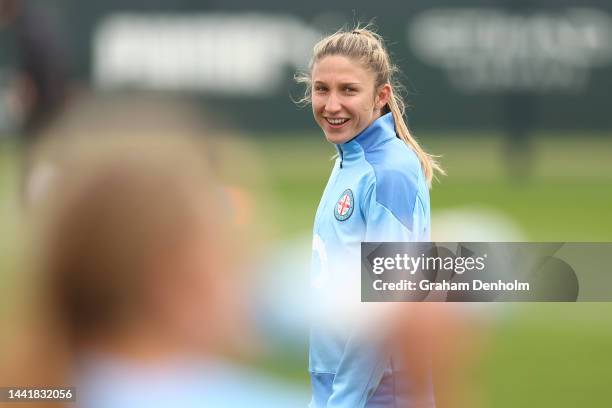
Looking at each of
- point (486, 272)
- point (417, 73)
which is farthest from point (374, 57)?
point (417, 73)

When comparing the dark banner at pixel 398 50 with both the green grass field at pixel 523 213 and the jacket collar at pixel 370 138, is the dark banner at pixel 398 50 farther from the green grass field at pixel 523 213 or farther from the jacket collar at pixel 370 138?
the jacket collar at pixel 370 138

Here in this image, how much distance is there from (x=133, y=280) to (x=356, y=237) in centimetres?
90

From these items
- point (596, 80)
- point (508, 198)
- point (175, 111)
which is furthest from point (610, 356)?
point (596, 80)

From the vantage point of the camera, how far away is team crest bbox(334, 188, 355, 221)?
2.06 m

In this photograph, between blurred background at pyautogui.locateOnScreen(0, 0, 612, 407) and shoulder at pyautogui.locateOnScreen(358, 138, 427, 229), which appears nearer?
shoulder at pyautogui.locateOnScreen(358, 138, 427, 229)

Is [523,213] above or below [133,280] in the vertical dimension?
above

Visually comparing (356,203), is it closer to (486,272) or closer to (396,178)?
(396,178)

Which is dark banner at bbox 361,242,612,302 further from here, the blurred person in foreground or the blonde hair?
the blurred person in foreground

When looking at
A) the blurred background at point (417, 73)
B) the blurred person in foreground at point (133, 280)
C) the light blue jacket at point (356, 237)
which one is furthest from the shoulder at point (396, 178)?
the blurred background at point (417, 73)

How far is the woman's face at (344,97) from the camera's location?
7.01 feet

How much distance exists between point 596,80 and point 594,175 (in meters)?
1.27

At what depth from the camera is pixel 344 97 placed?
2.14 m

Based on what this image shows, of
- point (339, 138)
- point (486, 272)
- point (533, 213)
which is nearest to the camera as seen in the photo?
point (339, 138)

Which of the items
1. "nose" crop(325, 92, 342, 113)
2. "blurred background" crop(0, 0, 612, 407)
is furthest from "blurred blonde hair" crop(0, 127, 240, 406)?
"blurred background" crop(0, 0, 612, 407)
